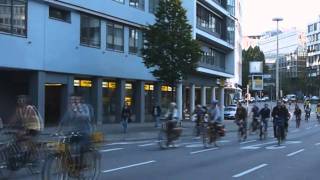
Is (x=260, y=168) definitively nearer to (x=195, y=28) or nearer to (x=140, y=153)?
(x=140, y=153)

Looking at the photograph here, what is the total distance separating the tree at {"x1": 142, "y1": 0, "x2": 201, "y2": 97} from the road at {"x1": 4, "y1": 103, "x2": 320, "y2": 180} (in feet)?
45.8

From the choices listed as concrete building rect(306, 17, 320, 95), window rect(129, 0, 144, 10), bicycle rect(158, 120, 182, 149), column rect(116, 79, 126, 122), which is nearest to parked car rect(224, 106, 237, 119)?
window rect(129, 0, 144, 10)

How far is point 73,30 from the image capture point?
3597 cm

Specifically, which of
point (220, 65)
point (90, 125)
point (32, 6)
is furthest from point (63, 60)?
point (220, 65)

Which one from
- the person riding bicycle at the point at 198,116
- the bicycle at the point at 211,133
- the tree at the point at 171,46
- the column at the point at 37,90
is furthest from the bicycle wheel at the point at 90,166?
the tree at the point at 171,46

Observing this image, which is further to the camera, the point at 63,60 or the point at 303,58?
the point at 303,58

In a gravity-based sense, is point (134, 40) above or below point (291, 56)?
below

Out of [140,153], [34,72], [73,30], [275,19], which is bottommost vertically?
[140,153]

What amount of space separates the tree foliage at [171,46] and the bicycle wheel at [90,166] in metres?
23.9

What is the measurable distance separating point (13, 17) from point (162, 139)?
1261 centimetres

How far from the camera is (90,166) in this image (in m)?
11.9

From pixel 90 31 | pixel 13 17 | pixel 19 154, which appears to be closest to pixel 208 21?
pixel 90 31

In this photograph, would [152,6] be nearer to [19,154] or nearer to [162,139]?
[162,139]

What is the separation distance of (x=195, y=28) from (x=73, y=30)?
62.1ft
